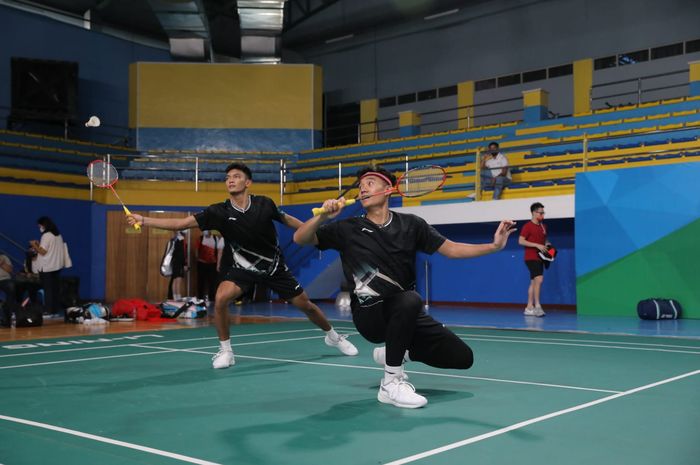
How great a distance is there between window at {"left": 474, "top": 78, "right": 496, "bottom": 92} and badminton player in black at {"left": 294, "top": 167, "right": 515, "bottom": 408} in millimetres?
23613

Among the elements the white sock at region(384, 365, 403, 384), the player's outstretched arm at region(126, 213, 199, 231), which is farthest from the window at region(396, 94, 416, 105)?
A: the white sock at region(384, 365, 403, 384)

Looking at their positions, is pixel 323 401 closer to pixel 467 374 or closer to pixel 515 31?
pixel 467 374

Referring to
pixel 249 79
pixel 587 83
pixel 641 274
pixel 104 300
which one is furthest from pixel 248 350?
pixel 587 83

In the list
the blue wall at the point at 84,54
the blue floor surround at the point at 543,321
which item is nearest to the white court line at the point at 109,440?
the blue floor surround at the point at 543,321

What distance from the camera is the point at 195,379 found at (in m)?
6.92

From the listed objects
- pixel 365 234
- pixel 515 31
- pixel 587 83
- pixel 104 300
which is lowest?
pixel 104 300

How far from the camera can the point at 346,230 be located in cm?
591

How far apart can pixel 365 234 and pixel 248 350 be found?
4032 mm

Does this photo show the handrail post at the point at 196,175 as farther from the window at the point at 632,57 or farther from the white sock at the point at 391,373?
the white sock at the point at 391,373

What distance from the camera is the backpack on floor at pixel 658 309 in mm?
13547

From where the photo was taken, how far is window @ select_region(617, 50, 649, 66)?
2473 cm

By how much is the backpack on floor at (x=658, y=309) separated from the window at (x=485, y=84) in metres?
16.1

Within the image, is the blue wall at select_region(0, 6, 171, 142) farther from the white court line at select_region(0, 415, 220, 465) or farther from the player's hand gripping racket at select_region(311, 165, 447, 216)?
the white court line at select_region(0, 415, 220, 465)

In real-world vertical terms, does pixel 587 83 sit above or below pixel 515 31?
below
